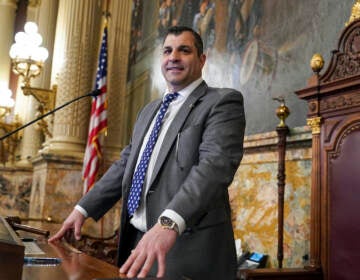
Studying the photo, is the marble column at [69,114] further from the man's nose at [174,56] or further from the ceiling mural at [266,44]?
the man's nose at [174,56]

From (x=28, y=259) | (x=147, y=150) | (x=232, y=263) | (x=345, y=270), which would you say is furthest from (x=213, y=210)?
(x=345, y=270)

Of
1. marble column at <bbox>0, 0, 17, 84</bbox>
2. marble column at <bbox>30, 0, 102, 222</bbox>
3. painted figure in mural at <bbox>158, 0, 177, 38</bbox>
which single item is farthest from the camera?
marble column at <bbox>0, 0, 17, 84</bbox>

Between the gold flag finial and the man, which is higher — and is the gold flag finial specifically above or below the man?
above

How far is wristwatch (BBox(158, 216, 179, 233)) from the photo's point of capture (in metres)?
1.43

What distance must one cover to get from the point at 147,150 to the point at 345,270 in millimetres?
1901

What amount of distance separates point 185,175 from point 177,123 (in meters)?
0.23

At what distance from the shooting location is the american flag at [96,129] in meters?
7.09

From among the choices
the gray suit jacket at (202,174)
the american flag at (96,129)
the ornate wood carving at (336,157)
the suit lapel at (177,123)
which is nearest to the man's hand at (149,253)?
the gray suit jacket at (202,174)

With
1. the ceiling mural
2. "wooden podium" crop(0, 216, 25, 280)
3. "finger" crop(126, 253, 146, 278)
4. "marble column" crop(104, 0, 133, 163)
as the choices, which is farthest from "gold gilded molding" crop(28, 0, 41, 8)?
"wooden podium" crop(0, 216, 25, 280)

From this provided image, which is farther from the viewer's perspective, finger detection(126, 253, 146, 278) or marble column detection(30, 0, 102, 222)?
marble column detection(30, 0, 102, 222)

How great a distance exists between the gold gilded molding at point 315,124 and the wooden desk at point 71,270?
235cm

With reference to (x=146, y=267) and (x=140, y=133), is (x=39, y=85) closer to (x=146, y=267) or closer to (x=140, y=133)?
(x=140, y=133)

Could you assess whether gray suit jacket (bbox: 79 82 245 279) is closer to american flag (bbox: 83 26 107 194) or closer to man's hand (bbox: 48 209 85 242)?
man's hand (bbox: 48 209 85 242)

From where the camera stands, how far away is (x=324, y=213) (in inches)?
137
